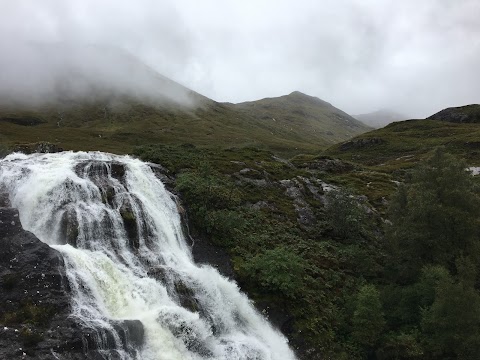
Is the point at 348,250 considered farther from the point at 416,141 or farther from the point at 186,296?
the point at 416,141

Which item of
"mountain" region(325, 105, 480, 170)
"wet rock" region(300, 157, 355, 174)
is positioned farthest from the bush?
"mountain" region(325, 105, 480, 170)

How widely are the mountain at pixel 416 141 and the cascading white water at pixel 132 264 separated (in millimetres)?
100272

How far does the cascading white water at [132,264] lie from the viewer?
24.2m

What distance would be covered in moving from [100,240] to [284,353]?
1603 centimetres

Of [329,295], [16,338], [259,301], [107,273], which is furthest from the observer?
[329,295]

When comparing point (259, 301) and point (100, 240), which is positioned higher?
point (100, 240)

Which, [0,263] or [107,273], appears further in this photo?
[107,273]

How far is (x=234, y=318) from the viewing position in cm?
2948

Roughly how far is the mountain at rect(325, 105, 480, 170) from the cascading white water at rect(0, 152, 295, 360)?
100 m

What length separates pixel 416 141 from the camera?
15212cm

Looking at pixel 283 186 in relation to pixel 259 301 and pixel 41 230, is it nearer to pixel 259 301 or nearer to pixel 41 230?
pixel 259 301

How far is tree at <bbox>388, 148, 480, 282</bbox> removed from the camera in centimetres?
3234

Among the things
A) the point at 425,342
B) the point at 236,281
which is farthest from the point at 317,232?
the point at 425,342

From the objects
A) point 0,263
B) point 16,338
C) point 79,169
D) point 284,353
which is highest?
point 79,169
